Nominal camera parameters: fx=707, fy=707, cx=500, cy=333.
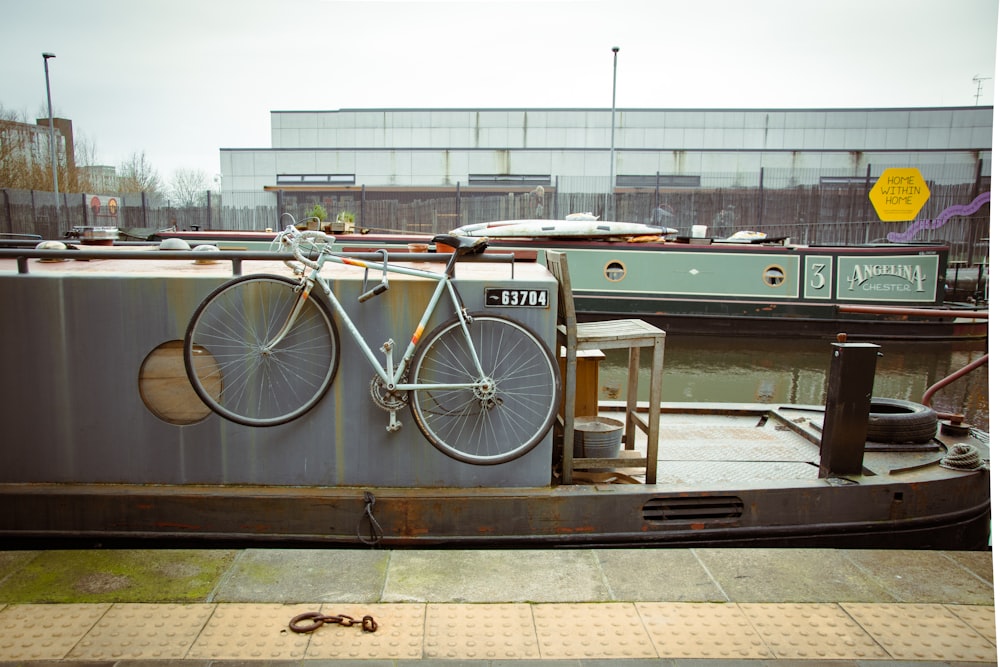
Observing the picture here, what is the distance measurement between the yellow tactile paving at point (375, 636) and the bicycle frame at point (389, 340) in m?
1.07

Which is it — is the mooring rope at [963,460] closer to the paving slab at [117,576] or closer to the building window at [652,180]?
the paving slab at [117,576]

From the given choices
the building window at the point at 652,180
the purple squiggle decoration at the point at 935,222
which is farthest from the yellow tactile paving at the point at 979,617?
the building window at the point at 652,180

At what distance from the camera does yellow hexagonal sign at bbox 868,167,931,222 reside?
2162cm

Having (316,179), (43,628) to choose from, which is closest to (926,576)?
(43,628)

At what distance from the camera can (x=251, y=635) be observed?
2.60 m

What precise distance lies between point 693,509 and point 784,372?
8989 mm

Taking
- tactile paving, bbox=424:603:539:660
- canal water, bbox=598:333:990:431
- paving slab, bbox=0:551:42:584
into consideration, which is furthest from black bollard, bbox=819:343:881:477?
canal water, bbox=598:333:990:431

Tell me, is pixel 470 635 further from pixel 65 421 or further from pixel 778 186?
pixel 778 186

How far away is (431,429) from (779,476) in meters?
2.25

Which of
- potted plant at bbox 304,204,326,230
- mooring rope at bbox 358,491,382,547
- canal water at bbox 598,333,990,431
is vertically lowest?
canal water at bbox 598,333,990,431

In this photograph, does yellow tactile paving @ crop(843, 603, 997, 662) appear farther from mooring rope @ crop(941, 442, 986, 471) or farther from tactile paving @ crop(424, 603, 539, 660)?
mooring rope @ crop(941, 442, 986, 471)

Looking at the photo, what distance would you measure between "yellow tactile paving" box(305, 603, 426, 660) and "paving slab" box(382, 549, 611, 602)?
0.11 m

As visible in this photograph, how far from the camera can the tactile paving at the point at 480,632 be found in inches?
99.1

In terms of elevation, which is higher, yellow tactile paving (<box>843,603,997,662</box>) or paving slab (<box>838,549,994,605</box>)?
yellow tactile paving (<box>843,603,997,662</box>)
